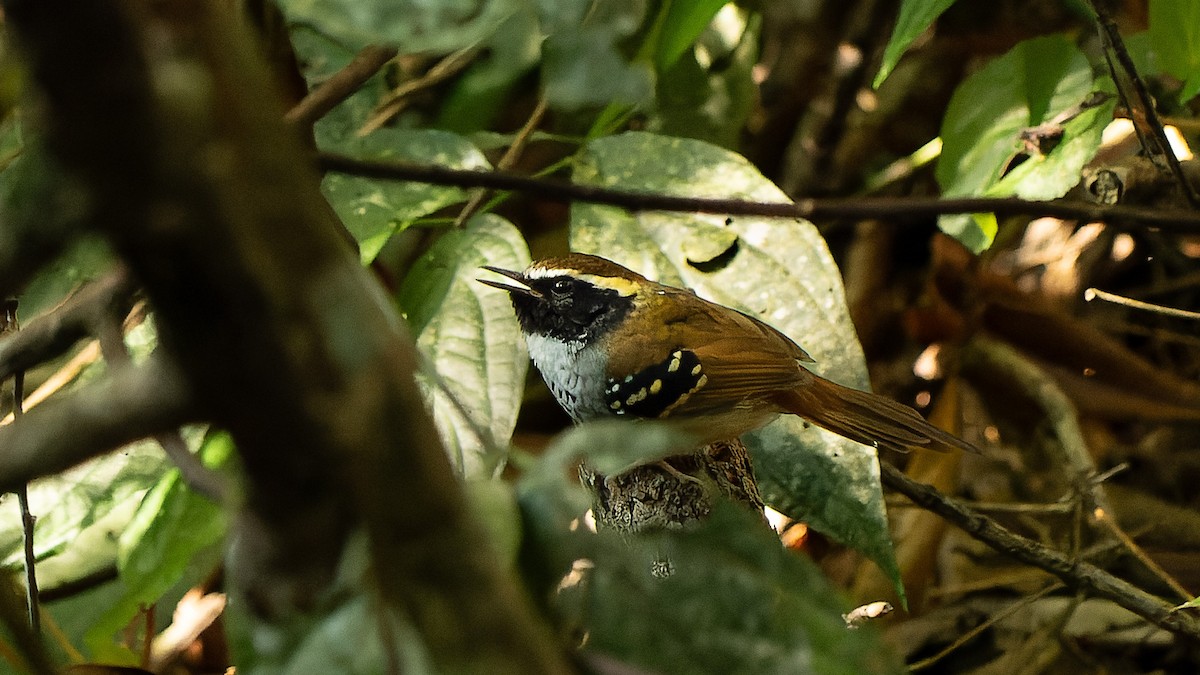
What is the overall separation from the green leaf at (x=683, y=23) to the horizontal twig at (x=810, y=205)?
92 cm

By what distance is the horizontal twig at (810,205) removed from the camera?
0.77 meters

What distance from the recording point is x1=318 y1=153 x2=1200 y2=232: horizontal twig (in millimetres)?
773

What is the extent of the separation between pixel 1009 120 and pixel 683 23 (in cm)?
69

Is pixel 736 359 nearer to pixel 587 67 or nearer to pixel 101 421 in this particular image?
pixel 587 67

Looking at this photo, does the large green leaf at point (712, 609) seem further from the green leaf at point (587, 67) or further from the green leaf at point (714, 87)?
the green leaf at point (714, 87)

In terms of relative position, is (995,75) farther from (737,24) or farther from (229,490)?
(229,490)

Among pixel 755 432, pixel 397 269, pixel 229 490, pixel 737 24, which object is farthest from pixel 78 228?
pixel 737 24

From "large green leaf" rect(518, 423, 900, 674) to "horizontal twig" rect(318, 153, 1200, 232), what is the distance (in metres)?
0.23

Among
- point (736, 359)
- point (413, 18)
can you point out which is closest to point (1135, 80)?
point (736, 359)

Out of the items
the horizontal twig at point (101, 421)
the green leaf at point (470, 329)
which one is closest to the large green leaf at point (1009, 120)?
the green leaf at point (470, 329)

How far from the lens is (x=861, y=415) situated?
178 cm

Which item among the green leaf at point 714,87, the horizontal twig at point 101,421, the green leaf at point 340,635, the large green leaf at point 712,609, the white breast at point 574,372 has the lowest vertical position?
the white breast at point 574,372

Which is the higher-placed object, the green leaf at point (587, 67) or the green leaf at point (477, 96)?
the green leaf at point (587, 67)

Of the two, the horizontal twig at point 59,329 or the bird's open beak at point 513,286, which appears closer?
the horizontal twig at point 59,329
